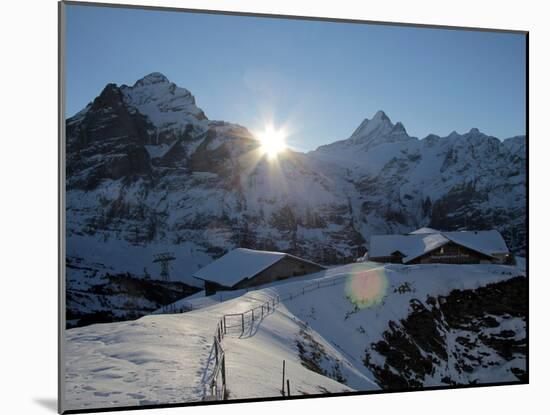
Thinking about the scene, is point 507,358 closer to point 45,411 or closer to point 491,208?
point 491,208

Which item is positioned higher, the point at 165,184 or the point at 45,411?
the point at 165,184

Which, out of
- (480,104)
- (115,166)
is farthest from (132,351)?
(115,166)

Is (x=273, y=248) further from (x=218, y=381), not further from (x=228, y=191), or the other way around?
(x=218, y=381)

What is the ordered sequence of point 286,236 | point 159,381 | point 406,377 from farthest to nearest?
1. point 286,236
2. point 406,377
3. point 159,381

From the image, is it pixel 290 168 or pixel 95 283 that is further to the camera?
pixel 95 283

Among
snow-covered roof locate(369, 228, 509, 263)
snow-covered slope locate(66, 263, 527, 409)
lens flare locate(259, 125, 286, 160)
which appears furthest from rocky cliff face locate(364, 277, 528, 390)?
lens flare locate(259, 125, 286, 160)

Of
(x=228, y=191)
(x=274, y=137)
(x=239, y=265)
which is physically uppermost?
(x=274, y=137)

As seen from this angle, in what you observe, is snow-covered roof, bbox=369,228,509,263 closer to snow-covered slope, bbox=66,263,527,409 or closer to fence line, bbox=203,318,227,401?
snow-covered slope, bbox=66,263,527,409

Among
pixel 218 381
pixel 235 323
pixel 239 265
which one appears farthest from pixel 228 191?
pixel 218 381
